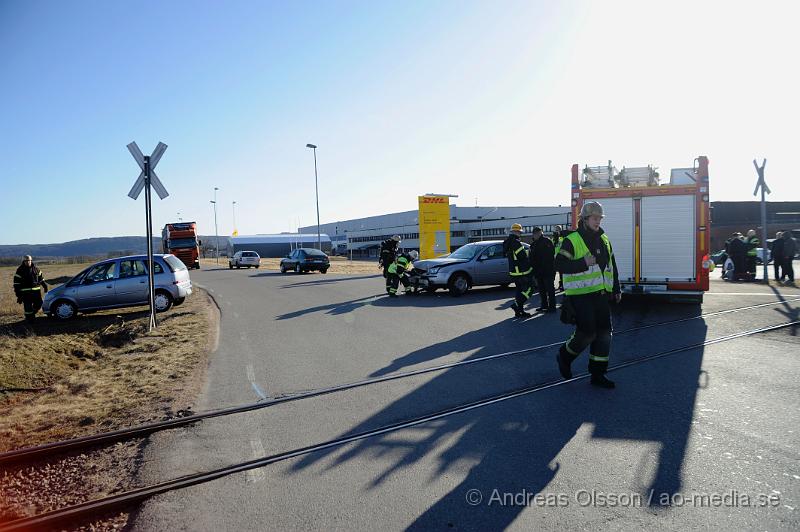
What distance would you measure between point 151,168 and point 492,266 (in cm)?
978

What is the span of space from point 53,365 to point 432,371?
6.42 m

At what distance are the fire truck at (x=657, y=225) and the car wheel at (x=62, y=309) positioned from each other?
12.7 metres

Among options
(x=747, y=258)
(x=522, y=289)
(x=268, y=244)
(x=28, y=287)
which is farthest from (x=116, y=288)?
(x=268, y=244)

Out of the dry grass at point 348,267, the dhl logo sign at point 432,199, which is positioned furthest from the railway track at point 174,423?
the dry grass at point 348,267

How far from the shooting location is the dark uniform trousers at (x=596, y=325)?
5.83 m

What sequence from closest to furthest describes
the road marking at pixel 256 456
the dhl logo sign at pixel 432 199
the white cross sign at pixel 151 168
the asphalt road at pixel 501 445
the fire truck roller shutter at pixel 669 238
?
the asphalt road at pixel 501 445 < the road marking at pixel 256 456 < the white cross sign at pixel 151 168 < the fire truck roller shutter at pixel 669 238 < the dhl logo sign at pixel 432 199

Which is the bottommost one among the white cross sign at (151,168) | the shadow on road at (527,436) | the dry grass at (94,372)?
the dry grass at (94,372)

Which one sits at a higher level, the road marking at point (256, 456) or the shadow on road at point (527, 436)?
the shadow on road at point (527, 436)

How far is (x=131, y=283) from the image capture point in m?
14.4

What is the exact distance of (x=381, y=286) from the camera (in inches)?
792

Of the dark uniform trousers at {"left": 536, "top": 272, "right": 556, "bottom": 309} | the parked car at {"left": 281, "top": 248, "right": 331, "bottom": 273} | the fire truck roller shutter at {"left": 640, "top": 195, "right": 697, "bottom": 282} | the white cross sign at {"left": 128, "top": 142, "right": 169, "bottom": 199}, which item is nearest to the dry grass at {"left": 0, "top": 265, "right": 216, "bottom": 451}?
the white cross sign at {"left": 128, "top": 142, "right": 169, "bottom": 199}

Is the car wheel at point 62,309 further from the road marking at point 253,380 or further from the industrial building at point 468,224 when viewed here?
the industrial building at point 468,224

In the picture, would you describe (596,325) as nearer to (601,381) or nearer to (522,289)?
(601,381)

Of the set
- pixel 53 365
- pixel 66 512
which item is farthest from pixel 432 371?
pixel 53 365
